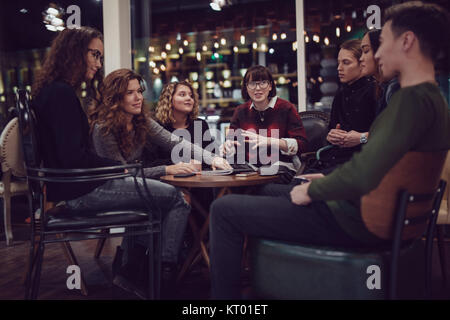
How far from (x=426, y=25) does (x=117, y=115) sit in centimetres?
174

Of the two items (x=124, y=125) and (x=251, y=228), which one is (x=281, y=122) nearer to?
(x=124, y=125)

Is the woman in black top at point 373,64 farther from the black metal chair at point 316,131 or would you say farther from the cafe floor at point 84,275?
the cafe floor at point 84,275

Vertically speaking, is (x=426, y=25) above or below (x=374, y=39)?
below

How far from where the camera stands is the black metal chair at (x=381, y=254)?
1.39 metres

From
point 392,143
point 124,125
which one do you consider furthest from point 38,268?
point 392,143

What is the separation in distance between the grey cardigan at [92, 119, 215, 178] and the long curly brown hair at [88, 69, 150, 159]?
4 centimetres

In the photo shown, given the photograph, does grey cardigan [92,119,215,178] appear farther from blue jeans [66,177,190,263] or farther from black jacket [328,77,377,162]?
black jacket [328,77,377,162]

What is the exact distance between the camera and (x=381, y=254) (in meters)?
1.53

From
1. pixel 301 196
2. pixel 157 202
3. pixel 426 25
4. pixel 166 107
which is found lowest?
pixel 157 202

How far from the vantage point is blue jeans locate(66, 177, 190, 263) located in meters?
2.07

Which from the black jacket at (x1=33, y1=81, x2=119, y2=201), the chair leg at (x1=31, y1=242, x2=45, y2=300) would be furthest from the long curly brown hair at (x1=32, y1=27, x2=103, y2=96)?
the chair leg at (x1=31, y1=242, x2=45, y2=300)
